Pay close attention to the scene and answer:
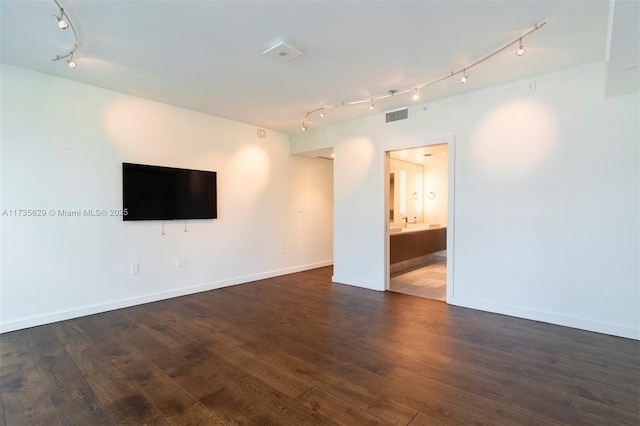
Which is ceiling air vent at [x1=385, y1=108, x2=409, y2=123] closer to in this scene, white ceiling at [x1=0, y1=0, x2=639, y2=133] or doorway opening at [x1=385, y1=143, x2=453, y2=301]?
white ceiling at [x1=0, y1=0, x2=639, y2=133]

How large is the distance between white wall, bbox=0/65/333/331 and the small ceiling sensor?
7.78 ft

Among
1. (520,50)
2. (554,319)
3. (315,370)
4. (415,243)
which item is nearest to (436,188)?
(415,243)

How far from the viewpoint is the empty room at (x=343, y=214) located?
222 cm

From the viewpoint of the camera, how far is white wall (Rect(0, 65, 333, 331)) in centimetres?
339

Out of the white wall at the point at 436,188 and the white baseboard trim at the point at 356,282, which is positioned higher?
Result: the white wall at the point at 436,188

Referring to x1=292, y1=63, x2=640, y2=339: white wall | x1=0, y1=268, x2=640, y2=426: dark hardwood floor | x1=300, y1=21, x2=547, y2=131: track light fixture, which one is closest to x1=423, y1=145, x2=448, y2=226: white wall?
x1=292, y1=63, x2=640, y2=339: white wall

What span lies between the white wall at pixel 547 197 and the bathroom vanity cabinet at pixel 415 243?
1813 mm

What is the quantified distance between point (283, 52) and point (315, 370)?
2944 millimetres

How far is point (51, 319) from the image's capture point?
3.55m

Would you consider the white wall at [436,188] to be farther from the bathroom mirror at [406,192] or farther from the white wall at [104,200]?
the white wall at [104,200]

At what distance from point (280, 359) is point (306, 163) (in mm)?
4723

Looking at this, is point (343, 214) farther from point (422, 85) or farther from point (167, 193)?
point (167, 193)

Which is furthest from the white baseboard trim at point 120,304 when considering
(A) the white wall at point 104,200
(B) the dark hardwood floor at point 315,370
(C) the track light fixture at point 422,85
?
(C) the track light fixture at point 422,85

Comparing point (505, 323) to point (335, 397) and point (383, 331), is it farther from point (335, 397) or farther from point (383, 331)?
point (335, 397)
